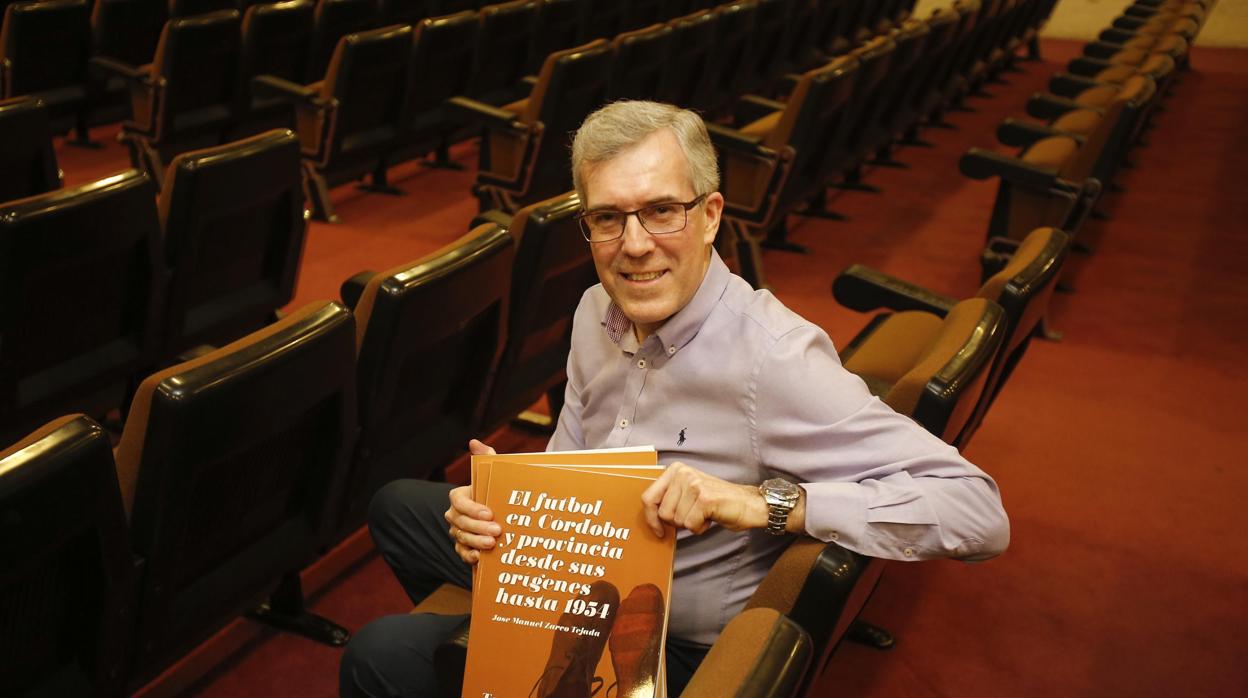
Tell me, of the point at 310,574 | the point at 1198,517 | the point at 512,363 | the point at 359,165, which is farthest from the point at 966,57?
the point at 310,574

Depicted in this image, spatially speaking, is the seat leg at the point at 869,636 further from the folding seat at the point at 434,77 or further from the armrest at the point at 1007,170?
the folding seat at the point at 434,77

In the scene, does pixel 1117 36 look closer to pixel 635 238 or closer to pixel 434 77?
pixel 434 77

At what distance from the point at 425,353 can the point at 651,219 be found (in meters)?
0.66

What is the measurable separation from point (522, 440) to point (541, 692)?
4.86 feet

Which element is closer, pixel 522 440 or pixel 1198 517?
pixel 1198 517

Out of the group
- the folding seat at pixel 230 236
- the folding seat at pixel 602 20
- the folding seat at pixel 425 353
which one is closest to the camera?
the folding seat at pixel 425 353

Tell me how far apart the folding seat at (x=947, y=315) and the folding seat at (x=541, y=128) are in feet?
4.73

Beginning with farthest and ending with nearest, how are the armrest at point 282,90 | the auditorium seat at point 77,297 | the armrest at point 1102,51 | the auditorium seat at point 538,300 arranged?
the armrest at point 1102,51 < the armrest at point 282,90 < the auditorium seat at point 538,300 < the auditorium seat at point 77,297

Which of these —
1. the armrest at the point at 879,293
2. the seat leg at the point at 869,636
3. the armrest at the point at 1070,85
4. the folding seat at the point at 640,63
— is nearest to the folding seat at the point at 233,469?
the seat leg at the point at 869,636

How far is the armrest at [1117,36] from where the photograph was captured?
6094 mm

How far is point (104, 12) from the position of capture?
149 inches

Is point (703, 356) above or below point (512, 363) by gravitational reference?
above

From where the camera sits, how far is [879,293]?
2.11m

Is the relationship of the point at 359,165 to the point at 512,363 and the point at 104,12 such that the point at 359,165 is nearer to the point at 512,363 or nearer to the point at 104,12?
the point at 104,12
